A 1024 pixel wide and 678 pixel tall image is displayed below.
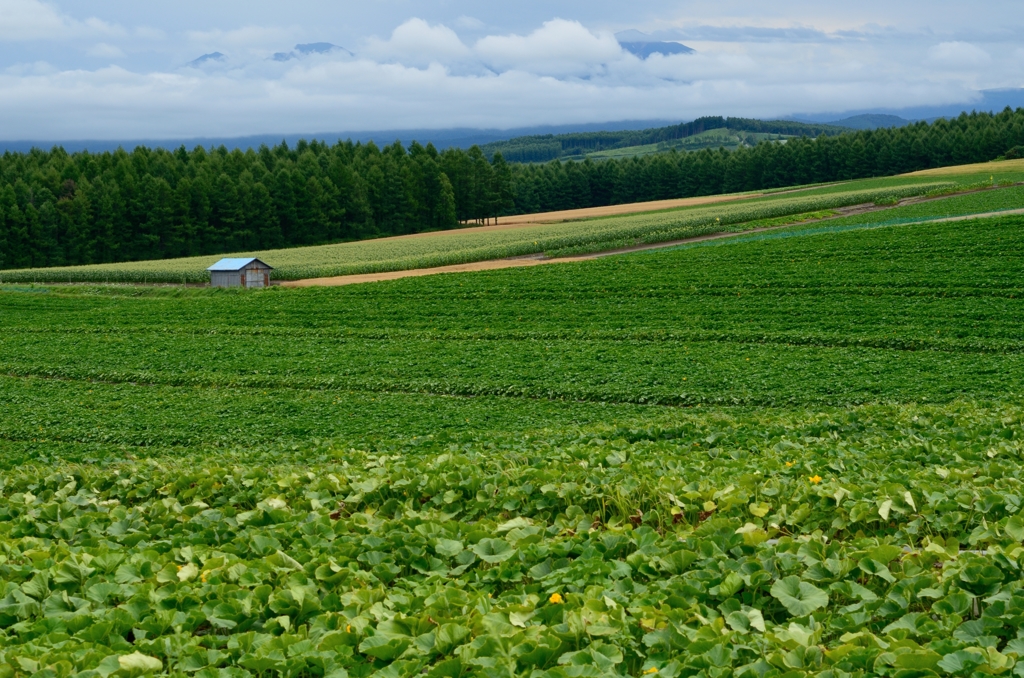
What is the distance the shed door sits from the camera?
65.9m

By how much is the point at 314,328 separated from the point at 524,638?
38.9 meters

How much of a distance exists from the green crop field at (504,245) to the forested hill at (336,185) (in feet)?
58.2

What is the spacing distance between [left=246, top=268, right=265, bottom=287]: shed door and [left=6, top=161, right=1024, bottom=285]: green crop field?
4559mm

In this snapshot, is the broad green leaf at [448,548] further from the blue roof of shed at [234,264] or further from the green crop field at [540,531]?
the blue roof of shed at [234,264]

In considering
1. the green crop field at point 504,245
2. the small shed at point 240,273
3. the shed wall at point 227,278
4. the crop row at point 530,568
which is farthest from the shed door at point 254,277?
the crop row at point 530,568

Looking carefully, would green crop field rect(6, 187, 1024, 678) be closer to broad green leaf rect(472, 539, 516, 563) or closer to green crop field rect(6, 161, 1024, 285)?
broad green leaf rect(472, 539, 516, 563)

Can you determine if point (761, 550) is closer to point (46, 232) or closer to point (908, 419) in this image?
point (908, 419)

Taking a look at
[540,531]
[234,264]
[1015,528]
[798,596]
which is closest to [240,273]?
[234,264]

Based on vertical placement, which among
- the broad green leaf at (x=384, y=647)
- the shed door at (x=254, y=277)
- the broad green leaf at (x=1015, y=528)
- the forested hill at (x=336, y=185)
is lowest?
the shed door at (x=254, y=277)

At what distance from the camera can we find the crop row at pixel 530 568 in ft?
18.9

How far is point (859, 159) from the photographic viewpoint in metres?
134

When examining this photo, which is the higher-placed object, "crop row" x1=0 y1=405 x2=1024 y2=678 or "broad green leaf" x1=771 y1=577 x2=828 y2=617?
"broad green leaf" x1=771 y1=577 x2=828 y2=617

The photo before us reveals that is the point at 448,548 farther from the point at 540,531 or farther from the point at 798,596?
the point at 798,596

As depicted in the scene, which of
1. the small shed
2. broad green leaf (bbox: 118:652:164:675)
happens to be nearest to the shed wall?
the small shed
